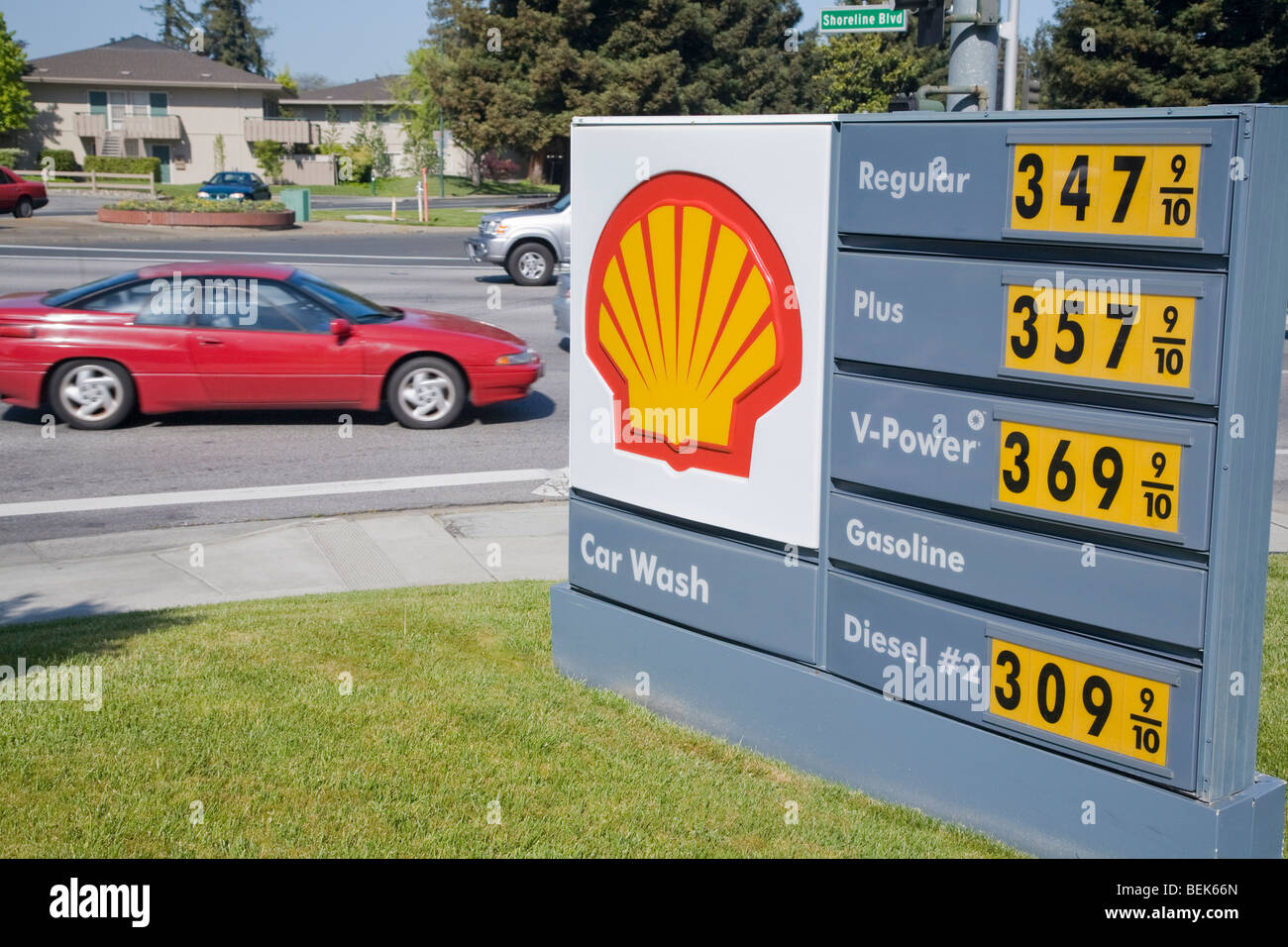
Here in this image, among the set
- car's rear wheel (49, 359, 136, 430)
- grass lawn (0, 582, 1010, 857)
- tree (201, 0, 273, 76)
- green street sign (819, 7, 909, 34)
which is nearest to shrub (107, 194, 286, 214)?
car's rear wheel (49, 359, 136, 430)

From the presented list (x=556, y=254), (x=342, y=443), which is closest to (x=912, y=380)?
(x=342, y=443)

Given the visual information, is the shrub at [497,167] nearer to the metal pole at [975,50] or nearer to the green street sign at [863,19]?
the green street sign at [863,19]

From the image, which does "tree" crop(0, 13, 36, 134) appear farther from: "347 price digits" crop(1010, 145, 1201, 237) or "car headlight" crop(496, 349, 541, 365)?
"347 price digits" crop(1010, 145, 1201, 237)

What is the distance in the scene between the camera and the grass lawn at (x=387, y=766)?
13.7 ft

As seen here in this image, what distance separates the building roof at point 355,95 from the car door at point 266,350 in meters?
77.4

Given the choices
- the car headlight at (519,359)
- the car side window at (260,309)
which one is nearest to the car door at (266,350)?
the car side window at (260,309)

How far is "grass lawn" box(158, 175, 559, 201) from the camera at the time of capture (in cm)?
6600

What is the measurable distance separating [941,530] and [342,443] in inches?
338

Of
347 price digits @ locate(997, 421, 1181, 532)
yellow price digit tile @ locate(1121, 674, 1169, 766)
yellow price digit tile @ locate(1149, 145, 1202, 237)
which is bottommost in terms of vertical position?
yellow price digit tile @ locate(1121, 674, 1169, 766)

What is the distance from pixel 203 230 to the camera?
38.5 m

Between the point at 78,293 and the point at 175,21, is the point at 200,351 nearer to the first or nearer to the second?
the point at 78,293

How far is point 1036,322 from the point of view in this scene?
4121mm

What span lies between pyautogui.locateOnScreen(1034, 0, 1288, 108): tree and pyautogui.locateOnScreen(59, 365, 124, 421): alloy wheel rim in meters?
30.1

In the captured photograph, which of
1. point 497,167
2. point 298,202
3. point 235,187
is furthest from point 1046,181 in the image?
point 497,167
